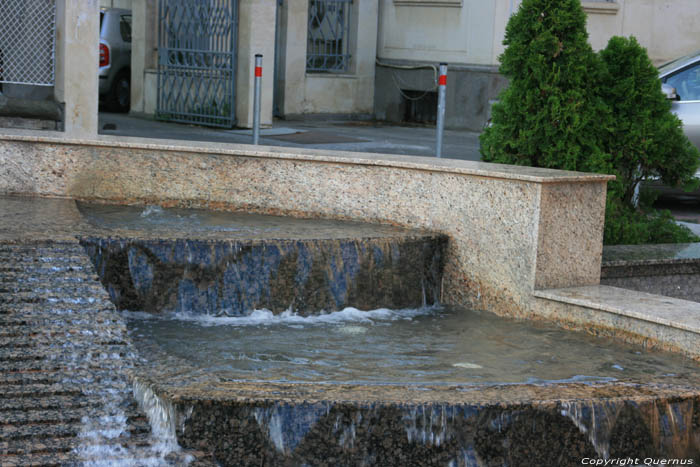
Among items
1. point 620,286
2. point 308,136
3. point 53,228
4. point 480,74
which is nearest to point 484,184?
point 620,286

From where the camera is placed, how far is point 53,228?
6.50 metres

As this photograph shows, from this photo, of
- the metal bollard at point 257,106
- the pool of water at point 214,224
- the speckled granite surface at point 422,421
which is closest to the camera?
the speckled granite surface at point 422,421

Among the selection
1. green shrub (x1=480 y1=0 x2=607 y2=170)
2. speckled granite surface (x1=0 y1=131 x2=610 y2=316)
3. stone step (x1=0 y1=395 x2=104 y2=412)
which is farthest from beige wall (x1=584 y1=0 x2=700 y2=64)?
stone step (x1=0 y1=395 x2=104 y2=412)

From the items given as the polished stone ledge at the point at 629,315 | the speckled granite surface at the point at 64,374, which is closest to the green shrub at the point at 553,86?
the polished stone ledge at the point at 629,315

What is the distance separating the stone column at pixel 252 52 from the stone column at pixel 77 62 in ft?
17.1

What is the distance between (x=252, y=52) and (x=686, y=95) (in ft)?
22.7

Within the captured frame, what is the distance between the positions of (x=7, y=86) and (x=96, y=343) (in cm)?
883

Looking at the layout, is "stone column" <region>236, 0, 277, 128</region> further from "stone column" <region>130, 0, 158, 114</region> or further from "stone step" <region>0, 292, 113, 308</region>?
"stone step" <region>0, 292, 113, 308</region>

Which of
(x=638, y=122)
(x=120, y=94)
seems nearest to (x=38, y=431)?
(x=638, y=122)

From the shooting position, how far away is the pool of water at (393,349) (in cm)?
532

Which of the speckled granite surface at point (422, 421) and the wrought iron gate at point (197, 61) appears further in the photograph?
the wrought iron gate at point (197, 61)

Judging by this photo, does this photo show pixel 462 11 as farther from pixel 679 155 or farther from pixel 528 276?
pixel 528 276

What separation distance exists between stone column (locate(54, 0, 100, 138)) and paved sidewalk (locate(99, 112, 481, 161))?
219cm

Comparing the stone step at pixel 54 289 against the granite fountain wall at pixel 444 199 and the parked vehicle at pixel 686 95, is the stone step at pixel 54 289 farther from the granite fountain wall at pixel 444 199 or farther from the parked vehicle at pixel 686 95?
the parked vehicle at pixel 686 95
